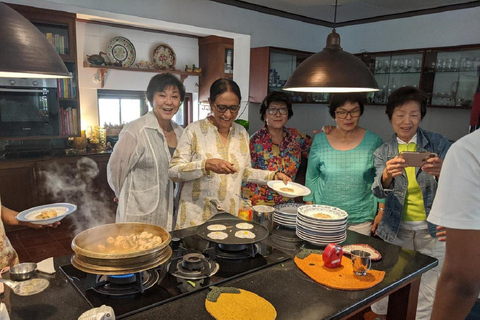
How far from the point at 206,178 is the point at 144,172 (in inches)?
17.3

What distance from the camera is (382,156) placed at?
2176 millimetres

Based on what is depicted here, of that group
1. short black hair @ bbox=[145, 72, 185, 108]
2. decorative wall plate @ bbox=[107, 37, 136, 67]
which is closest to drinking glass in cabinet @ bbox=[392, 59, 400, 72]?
short black hair @ bbox=[145, 72, 185, 108]

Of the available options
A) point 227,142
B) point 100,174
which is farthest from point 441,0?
point 100,174

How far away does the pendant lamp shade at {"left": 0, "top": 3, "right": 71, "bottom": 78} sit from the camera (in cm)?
99

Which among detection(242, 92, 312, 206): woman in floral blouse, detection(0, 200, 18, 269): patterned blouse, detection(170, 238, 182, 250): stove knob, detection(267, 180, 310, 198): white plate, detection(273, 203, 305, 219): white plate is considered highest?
detection(242, 92, 312, 206): woman in floral blouse

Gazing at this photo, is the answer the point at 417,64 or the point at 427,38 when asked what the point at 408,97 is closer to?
the point at 417,64

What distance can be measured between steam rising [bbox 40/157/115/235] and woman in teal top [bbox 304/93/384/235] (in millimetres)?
3119

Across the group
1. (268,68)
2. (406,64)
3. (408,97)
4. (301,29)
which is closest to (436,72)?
(406,64)

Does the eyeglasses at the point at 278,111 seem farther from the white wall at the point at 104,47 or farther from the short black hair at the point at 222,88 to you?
the white wall at the point at 104,47

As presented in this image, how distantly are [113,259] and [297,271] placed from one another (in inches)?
28.9

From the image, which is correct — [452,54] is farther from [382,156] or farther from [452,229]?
[452,229]

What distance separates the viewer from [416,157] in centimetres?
177

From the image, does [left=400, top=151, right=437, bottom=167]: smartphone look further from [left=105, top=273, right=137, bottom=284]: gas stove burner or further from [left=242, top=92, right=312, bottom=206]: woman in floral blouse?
[left=105, top=273, right=137, bottom=284]: gas stove burner

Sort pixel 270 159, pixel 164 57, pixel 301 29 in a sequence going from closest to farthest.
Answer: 1. pixel 270 159
2. pixel 301 29
3. pixel 164 57
